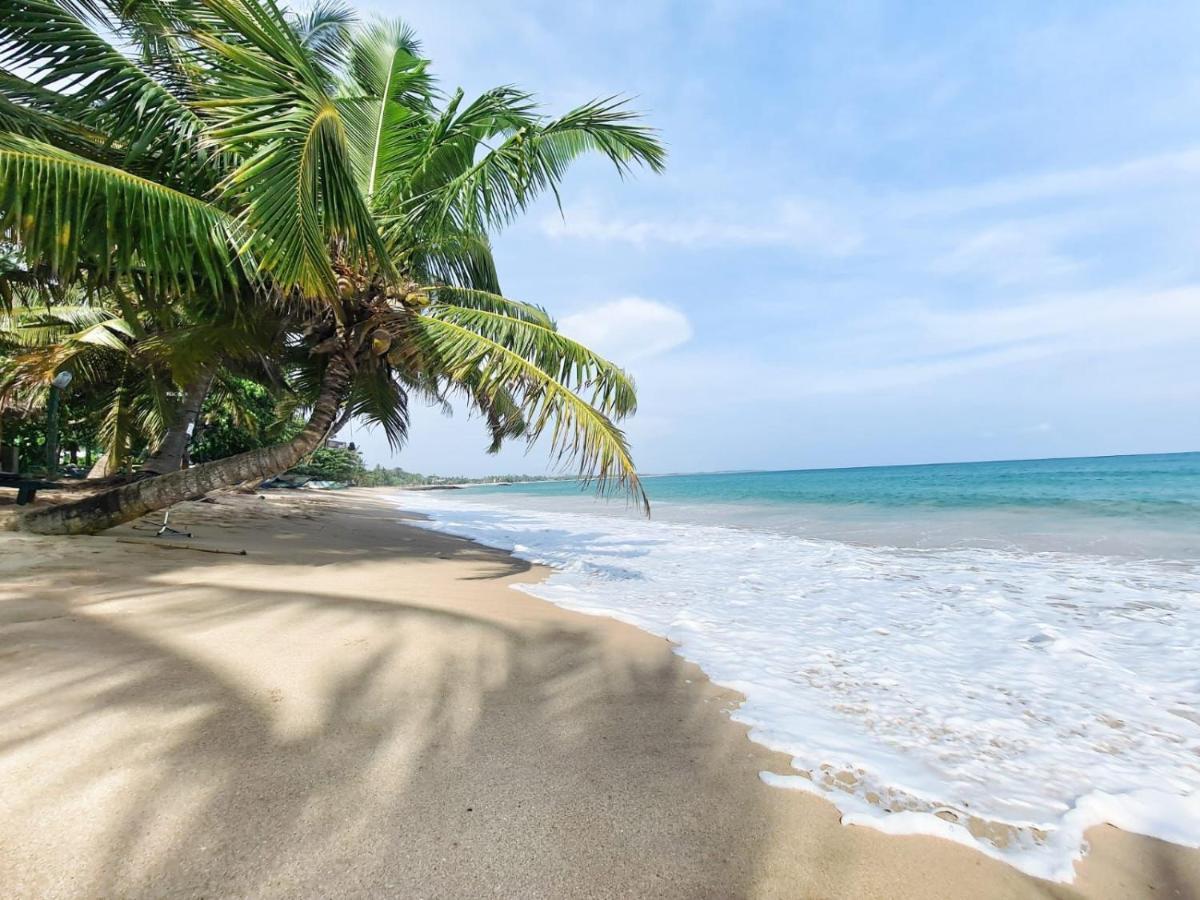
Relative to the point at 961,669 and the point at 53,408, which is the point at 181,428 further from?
the point at 961,669

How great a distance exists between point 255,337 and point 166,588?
369cm

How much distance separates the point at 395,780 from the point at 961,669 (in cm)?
321

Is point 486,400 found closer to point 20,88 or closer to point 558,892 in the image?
point 20,88

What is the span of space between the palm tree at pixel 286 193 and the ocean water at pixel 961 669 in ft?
5.94

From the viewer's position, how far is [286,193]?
4094mm

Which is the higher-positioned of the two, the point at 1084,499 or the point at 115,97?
the point at 115,97

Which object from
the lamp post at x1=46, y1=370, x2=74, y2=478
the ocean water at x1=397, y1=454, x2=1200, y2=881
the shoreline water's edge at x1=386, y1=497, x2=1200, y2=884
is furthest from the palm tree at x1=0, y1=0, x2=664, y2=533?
the shoreline water's edge at x1=386, y1=497, x2=1200, y2=884

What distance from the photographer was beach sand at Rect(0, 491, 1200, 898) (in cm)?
131

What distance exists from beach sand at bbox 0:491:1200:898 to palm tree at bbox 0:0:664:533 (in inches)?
108

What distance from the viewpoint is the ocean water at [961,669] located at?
1800 mm

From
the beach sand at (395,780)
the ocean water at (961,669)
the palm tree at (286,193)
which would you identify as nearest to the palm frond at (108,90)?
the palm tree at (286,193)

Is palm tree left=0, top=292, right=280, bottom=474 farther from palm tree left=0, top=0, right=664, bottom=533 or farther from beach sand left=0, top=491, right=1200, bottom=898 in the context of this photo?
beach sand left=0, top=491, right=1200, bottom=898

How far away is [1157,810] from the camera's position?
5.92 ft

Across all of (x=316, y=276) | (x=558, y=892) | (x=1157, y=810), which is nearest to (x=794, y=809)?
(x=558, y=892)
